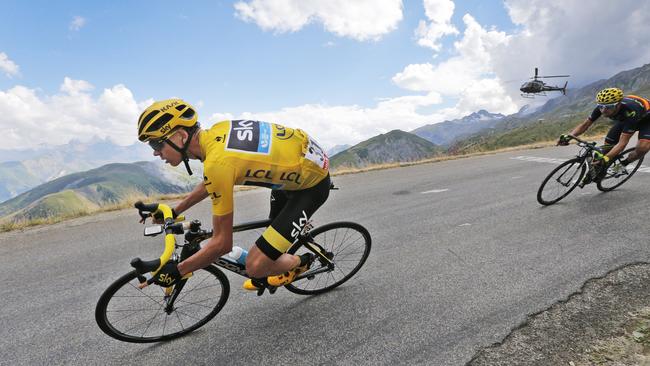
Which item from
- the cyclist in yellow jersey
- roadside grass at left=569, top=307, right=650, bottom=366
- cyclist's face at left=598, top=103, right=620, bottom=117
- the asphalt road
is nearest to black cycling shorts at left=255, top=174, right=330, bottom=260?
the cyclist in yellow jersey

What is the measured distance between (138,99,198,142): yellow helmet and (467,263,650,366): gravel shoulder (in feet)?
10.1

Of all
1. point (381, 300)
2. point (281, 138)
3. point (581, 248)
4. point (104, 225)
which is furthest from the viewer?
point (104, 225)

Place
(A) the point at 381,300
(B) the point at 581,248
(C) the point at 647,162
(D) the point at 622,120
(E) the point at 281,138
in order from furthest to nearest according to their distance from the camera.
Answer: (C) the point at 647,162, (D) the point at 622,120, (B) the point at 581,248, (A) the point at 381,300, (E) the point at 281,138

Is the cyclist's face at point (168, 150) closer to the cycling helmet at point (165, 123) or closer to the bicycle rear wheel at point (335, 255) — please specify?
the cycling helmet at point (165, 123)

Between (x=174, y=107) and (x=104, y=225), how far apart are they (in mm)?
5541

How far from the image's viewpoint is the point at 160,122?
267cm

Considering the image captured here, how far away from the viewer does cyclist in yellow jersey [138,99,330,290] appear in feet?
8.45

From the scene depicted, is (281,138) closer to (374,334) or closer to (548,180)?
(374,334)

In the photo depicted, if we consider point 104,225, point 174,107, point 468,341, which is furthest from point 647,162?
point 104,225

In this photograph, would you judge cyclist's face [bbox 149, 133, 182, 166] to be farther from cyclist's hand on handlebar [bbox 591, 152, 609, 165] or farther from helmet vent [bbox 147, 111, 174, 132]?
cyclist's hand on handlebar [bbox 591, 152, 609, 165]

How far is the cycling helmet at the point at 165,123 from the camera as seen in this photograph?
2658mm

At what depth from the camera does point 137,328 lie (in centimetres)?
342

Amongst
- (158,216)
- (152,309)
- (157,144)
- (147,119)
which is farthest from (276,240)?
(152,309)

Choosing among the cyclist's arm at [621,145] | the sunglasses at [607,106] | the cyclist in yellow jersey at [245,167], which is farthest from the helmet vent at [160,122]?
the cyclist's arm at [621,145]
